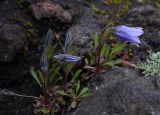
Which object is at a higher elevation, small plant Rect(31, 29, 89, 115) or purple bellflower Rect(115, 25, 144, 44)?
purple bellflower Rect(115, 25, 144, 44)

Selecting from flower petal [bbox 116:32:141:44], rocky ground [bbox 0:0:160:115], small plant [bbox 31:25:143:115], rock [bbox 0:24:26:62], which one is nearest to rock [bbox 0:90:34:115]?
rocky ground [bbox 0:0:160:115]

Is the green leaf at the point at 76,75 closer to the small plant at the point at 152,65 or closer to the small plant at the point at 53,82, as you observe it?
the small plant at the point at 53,82

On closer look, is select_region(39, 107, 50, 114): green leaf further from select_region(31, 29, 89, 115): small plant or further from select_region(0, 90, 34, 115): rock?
select_region(0, 90, 34, 115): rock

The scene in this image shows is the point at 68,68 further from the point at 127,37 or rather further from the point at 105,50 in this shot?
the point at 127,37

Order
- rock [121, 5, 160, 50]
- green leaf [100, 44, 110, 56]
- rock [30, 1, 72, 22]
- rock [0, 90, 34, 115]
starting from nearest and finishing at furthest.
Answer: rock [0, 90, 34, 115]
green leaf [100, 44, 110, 56]
rock [121, 5, 160, 50]
rock [30, 1, 72, 22]

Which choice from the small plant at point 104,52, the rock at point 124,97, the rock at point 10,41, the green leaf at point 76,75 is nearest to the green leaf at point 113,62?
the small plant at point 104,52

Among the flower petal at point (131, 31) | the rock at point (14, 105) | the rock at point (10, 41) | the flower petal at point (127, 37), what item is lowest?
the rock at point (14, 105)

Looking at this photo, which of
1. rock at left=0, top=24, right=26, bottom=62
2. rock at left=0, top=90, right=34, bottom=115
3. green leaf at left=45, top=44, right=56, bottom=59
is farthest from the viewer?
rock at left=0, top=24, right=26, bottom=62
